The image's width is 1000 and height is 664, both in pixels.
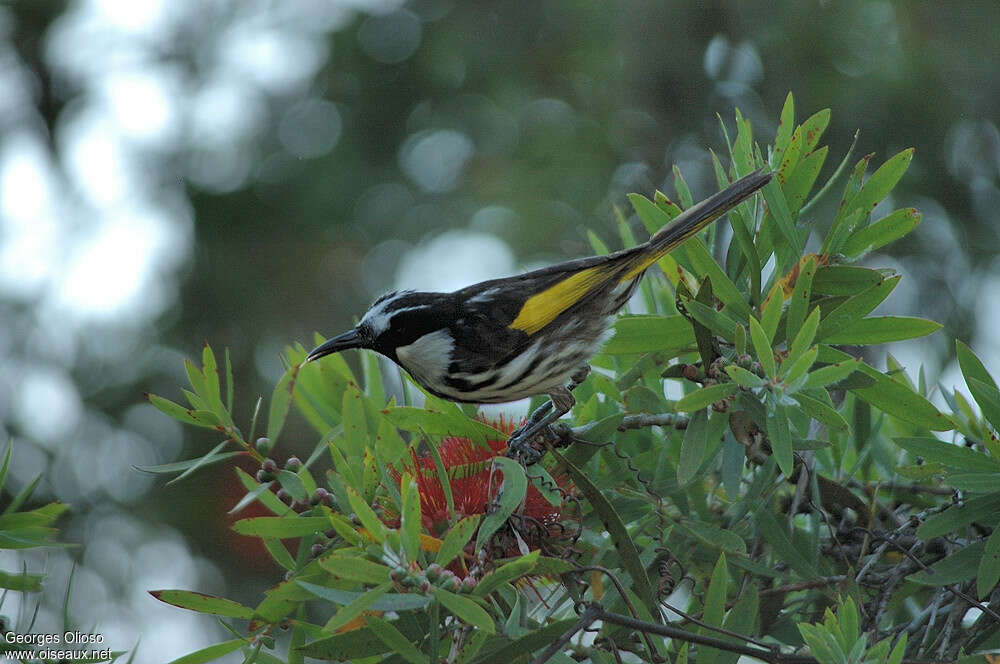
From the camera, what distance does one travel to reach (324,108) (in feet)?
13.1

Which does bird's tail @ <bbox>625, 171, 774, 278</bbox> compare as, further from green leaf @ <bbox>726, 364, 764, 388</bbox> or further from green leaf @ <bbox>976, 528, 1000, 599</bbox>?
green leaf @ <bbox>976, 528, 1000, 599</bbox>

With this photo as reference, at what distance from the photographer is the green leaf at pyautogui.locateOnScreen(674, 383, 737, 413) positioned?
4.07 ft

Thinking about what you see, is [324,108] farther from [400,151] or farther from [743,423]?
[743,423]

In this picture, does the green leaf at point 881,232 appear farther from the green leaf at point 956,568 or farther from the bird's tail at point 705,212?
the green leaf at point 956,568

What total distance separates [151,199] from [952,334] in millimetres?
2844

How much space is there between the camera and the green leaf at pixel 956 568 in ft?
4.17

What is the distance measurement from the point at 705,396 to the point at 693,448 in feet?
0.41

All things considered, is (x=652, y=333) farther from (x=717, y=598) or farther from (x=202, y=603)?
(x=202, y=603)

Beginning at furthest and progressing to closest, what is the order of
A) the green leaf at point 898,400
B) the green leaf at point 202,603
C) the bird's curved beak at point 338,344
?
the bird's curved beak at point 338,344 → the green leaf at point 898,400 → the green leaf at point 202,603

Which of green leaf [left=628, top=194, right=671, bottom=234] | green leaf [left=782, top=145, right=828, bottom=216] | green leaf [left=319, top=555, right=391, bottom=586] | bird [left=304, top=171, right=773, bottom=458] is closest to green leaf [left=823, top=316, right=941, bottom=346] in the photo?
green leaf [left=782, top=145, right=828, bottom=216]

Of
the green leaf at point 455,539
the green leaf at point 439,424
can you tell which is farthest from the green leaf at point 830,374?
the green leaf at point 439,424

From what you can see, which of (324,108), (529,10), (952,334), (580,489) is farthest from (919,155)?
(580,489)

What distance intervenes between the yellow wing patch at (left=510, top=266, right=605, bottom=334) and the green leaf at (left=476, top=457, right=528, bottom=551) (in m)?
0.96

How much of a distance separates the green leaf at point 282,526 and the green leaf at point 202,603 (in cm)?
10
